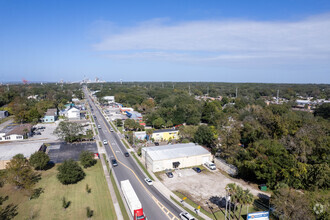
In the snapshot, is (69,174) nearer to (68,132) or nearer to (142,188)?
(142,188)

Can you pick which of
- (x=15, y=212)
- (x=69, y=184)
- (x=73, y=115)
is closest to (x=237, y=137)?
(x=69, y=184)

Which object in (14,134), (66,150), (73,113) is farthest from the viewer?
(73,113)

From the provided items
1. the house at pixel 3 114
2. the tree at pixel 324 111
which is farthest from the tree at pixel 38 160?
the tree at pixel 324 111

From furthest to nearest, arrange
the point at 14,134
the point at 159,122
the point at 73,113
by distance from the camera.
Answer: the point at 73,113, the point at 159,122, the point at 14,134

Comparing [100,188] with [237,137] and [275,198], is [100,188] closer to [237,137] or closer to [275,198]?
[275,198]

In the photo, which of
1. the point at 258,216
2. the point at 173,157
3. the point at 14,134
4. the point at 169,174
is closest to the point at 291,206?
the point at 258,216

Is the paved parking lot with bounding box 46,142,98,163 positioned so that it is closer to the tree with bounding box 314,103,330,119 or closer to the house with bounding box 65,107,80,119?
the house with bounding box 65,107,80,119
